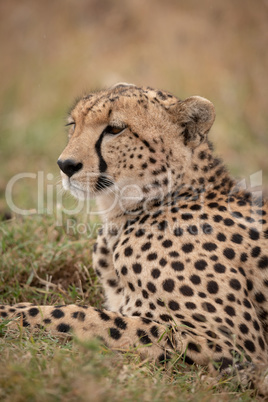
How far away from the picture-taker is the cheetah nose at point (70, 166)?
260cm

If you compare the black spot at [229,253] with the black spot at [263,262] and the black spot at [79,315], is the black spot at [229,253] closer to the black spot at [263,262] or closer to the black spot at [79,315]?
the black spot at [263,262]

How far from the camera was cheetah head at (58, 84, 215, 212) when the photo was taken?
2656 mm

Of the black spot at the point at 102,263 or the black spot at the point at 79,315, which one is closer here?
the black spot at the point at 79,315

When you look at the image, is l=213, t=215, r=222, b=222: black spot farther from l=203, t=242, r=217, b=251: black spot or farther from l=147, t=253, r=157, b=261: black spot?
l=147, t=253, r=157, b=261: black spot

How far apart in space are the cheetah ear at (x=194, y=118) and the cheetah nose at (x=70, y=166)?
597 mm

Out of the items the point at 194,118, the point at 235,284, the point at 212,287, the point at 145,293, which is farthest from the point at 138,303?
the point at 194,118

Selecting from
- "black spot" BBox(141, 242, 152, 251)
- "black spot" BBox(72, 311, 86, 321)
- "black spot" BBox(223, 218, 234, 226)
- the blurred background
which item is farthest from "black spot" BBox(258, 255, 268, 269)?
the blurred background

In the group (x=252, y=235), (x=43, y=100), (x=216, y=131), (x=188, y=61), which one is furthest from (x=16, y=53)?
(x=252, y=235)

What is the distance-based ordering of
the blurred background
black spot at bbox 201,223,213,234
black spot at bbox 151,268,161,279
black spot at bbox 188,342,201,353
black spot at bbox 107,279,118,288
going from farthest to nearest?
the blurred background, black spot at bbox 107,279,118,288, black spot at bbox 201,223,213,234, black spot at bbox 151,268,161,279, black spot at bbox 188,342,201,353

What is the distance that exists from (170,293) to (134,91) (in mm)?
1169

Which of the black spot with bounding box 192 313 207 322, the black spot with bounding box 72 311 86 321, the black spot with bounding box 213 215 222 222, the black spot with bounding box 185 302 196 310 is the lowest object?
the black spot with bounding box 192 313 207 322

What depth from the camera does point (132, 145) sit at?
8.81 ft

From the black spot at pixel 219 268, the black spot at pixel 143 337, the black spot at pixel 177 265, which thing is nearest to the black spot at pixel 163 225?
the black spot at pixel 177 265

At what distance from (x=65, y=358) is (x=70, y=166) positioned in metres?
1.08
